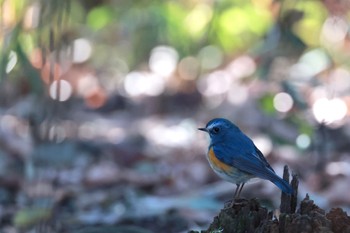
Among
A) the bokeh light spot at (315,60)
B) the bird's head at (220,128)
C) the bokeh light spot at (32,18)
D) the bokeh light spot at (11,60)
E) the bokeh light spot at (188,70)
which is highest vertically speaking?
the bokeh light spot at (188,70)

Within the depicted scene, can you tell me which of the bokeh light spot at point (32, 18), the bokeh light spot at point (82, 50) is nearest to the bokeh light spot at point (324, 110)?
the bokeh light spot at point (32, 18)

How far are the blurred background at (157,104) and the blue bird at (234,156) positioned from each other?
87 cm

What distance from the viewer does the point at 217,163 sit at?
400 cm

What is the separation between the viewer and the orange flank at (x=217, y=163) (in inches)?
155

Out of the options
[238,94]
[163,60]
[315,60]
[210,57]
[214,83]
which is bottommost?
[315,60]

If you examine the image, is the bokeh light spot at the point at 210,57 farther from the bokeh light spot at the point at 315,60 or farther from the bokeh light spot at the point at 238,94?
the bokeh light spot at the point at 315,60

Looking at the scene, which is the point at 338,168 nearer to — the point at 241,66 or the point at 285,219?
the point at 241,66

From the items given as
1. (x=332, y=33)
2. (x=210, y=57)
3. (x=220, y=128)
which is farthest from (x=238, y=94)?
(x=220, y=128)

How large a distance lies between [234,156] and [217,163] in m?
0.09

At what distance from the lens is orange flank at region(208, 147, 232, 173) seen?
13.0 feet

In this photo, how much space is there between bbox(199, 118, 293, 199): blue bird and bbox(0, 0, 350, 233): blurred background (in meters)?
0.87

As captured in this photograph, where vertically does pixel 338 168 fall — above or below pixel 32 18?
below

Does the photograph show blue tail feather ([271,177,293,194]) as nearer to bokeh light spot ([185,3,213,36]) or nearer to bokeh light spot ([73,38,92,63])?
bokeh light spot ([185,3,213,36])

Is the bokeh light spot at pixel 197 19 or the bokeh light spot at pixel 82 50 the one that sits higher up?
the bokeh light spot at pixel 82 50
